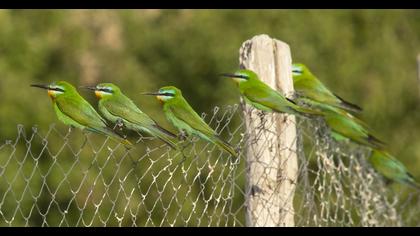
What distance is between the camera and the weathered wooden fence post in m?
4.23

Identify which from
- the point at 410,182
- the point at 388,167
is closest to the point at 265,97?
the point at 388,167

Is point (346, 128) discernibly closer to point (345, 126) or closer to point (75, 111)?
point (345, 126)

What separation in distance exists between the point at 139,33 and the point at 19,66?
1.80m

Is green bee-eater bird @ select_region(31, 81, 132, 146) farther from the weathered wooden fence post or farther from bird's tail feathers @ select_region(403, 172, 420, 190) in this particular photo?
bird's tail feathers @ select_region(403, 172, 420, 190)

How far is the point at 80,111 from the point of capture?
442 cm

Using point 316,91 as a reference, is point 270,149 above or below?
below

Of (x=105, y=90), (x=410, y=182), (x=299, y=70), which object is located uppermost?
(x=299, y=70)

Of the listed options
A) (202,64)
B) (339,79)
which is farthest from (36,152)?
(339,79)

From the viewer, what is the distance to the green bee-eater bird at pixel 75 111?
4.27 m

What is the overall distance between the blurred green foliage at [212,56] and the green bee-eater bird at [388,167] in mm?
6290

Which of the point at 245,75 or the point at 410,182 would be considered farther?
the point at 410,182

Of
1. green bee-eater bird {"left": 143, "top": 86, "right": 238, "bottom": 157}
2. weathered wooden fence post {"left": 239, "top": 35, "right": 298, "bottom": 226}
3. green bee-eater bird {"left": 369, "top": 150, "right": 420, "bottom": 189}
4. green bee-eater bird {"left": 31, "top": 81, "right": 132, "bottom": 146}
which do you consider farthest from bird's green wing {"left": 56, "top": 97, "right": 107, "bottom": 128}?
green bee-eater bird {"left": 369, "top": 150, "right": 420, "bottom": 189}

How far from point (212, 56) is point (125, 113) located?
25.8 feet

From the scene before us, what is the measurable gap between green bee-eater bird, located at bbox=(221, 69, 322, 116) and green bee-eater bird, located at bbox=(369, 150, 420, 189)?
0.71 m
